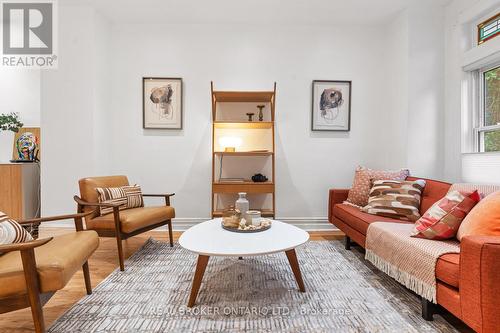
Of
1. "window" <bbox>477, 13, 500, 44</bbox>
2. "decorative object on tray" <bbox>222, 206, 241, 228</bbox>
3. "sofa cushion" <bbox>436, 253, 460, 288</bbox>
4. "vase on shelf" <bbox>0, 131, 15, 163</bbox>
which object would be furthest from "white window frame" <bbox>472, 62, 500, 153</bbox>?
"vase on shelf" <bbox>0, 131, 15, 163</bbox>

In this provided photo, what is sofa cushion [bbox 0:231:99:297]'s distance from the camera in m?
1.28

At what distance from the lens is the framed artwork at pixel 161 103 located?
3754 mm

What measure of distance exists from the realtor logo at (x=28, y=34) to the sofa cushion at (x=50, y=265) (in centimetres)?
293

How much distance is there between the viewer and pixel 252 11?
3459mm

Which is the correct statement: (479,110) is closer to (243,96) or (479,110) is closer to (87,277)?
(243,96)

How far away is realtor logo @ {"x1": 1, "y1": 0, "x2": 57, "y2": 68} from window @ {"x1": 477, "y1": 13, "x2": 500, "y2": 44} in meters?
5.05

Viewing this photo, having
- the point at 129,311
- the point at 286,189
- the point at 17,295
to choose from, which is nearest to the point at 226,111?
the point at 286,189

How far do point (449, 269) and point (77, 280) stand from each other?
2631 mm

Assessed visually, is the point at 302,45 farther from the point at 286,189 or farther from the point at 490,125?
the point at 490,125

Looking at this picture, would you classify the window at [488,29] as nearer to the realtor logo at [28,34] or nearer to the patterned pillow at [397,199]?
the patterned pillow at [397,199]

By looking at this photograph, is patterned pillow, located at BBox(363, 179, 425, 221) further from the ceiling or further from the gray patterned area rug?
the ceiling

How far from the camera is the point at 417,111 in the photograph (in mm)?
3375

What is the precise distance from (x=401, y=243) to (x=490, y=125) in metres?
2.13

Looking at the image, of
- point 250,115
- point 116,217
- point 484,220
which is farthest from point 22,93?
point 484,220
